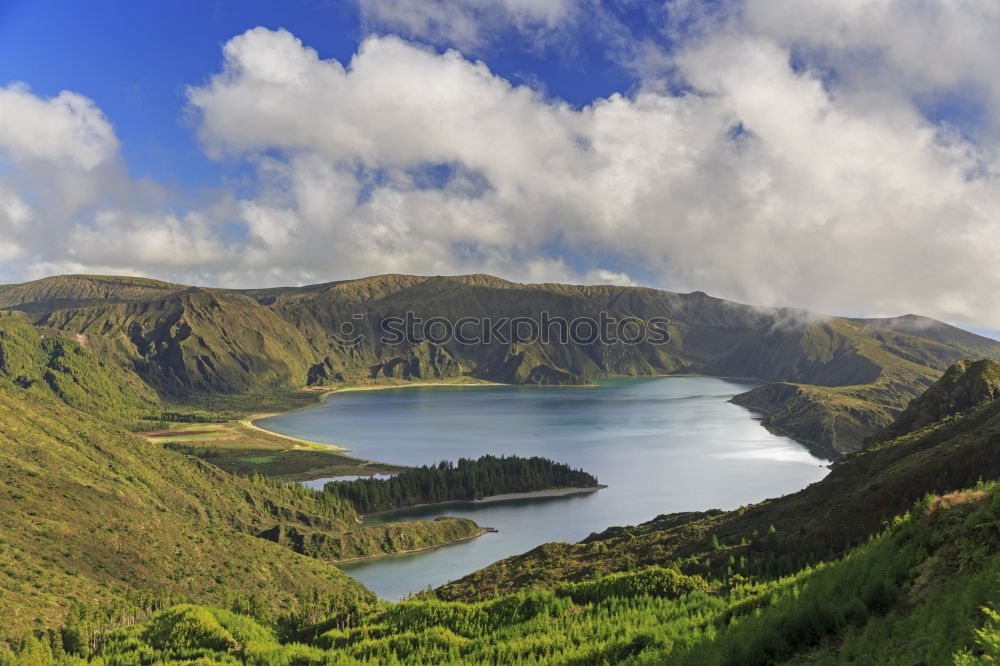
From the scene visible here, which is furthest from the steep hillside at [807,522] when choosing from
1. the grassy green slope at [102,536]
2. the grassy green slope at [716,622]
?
the grassy green slope at [102,536]

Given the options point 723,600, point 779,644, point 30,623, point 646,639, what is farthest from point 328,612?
point 779,644

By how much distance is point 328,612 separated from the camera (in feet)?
326

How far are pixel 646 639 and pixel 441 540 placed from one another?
504 ft

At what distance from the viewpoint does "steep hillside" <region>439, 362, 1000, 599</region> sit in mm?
69688

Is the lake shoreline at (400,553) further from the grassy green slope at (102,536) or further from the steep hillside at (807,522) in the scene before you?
the steep hillside at (807,522)

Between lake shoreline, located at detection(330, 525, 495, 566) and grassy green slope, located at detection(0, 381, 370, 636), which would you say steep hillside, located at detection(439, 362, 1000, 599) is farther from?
lake shoreline, located at detection(330, 525, 495, 566)

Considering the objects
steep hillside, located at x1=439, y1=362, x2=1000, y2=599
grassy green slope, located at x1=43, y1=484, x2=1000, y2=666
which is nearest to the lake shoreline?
steep hillside, located at x1=439, y1=362, x2=1000, y2=599

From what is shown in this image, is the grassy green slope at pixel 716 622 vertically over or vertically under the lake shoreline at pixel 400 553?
over

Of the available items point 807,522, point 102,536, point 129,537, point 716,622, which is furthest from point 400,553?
point 716,622

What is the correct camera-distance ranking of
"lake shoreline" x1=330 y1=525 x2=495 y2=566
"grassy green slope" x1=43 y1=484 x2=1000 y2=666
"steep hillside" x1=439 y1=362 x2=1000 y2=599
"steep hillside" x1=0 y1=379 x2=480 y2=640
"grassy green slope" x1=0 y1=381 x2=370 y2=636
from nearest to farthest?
"grassy green slope" x1=43 y1=484 x2=1000 y2=666 < "steep hillside" x1=439 y1=362 x2=1000 y2=599 < "grassy green slope" x1=0 y1=381 x2=370 y2=636 < "steep hillside" x1=0 y1=379 x2=480 y2=640 < "lake shoreline" x1=330 y1=525 x2=495 y2=566

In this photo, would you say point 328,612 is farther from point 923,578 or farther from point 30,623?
point 923,578

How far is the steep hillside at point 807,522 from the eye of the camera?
2744 inches

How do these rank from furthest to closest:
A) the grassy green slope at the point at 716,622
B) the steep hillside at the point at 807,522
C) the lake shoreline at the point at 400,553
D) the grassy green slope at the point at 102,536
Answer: the lake shoreline at the point at 400,553 → the grassy green slope at the point at 102,536 → the steep hillside at the point at 807,522 → the grassy green slope at the point at 716,622

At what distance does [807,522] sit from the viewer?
8119 cm
